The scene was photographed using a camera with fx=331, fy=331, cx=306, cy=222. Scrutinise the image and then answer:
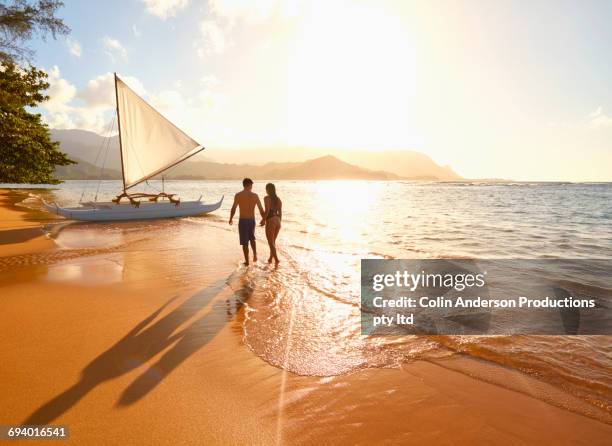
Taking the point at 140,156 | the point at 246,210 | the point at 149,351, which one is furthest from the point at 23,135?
the point at 149,351

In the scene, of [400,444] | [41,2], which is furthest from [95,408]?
[41,2]

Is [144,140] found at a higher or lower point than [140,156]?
higher

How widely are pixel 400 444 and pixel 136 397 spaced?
8.90ft

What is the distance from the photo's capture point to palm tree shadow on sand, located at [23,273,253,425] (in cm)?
344

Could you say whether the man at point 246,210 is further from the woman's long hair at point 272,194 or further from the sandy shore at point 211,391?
the sandy shore at point 211,391

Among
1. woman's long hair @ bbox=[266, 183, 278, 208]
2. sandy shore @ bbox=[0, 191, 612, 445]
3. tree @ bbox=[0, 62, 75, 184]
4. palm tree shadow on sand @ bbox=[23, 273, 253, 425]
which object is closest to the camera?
sandy shore @ bbox=[0, 191, 612, 445]

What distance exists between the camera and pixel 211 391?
371 cm

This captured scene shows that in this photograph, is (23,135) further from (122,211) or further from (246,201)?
(246,201)

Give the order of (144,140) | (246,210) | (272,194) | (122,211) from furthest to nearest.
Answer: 1. (144,140)
2. (122,211)
3. (246,210)
4. (272,194)

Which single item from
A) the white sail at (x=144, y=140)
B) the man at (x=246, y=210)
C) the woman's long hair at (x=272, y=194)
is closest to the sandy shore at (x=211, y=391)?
the man at (x=246, y=210)

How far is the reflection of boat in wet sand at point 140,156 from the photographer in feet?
67.5

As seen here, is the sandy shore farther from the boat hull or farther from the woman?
the boat hull

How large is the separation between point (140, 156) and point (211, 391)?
22.3 m

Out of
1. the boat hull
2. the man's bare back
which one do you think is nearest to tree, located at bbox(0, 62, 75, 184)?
the boat hull
